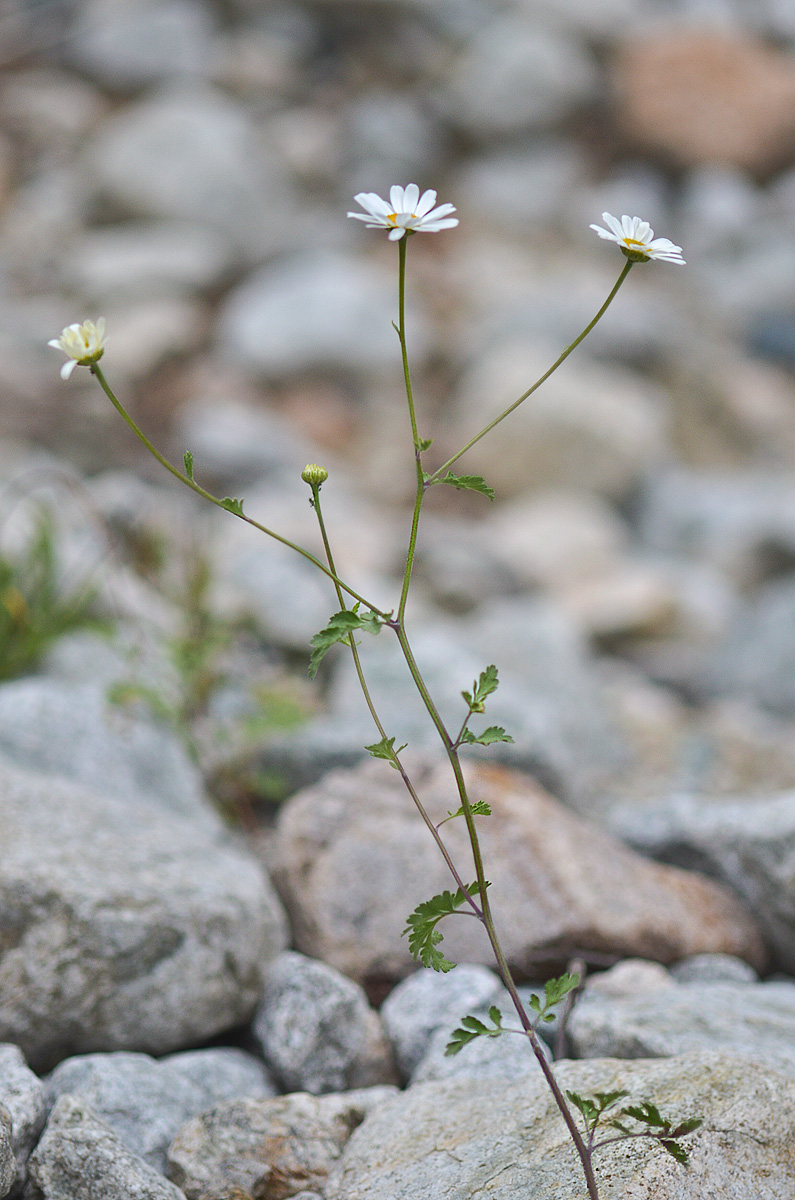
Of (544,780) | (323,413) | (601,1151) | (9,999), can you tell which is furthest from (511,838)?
(323,413)

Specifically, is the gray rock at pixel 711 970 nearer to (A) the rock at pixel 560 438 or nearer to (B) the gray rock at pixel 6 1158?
(B) the gray rock at pixel 6 1158

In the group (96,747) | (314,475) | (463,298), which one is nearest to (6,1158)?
(314,475)

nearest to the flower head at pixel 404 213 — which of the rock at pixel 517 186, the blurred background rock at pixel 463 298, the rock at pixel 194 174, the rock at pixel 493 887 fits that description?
the rock at pixel 493 887

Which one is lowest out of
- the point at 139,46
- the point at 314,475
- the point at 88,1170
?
the point at 88,1170

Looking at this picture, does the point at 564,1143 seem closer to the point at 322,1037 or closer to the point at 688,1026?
the point at 688,1026

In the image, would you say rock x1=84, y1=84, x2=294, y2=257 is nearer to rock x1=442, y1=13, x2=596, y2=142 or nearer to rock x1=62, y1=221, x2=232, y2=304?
rock x1=62, y1=221, x2=232, y2=304

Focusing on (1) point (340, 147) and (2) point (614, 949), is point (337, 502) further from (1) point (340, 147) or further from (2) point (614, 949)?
(1) point (340, 147)

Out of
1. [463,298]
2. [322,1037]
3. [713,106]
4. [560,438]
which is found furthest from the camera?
[713,106]
